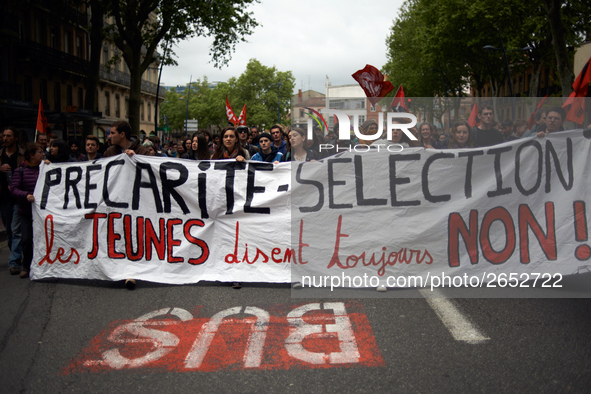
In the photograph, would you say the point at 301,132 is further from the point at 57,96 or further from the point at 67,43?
the point at 67,43

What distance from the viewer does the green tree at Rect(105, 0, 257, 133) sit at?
24.9m

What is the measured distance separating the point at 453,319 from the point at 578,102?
12.8ft

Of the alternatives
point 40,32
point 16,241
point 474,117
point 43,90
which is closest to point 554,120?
point 474,117

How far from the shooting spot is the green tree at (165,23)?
24859mm

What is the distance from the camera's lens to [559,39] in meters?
16.5

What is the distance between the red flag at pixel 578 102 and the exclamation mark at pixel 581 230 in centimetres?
185

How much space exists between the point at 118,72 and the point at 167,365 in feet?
158

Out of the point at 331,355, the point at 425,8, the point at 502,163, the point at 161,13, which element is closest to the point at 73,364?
the point at 331,355

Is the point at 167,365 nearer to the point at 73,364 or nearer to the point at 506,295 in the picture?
the point at 73,364

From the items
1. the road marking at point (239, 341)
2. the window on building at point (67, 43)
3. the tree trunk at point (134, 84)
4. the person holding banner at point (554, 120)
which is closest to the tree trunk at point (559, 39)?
the person holding banner at point (554, 120)

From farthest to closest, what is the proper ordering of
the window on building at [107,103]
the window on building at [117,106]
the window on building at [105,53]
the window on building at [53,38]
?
1. the window on building at [117,106]
2. the window on building at [107,103]
3. the window on building at [105,53]
4. the window on building at [53,38]

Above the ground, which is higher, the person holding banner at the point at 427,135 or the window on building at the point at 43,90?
the window on building at the point at 43,90

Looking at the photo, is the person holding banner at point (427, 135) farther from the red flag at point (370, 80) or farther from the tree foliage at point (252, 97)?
the tree foliage at point (252, 97)

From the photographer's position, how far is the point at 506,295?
17.7ft
